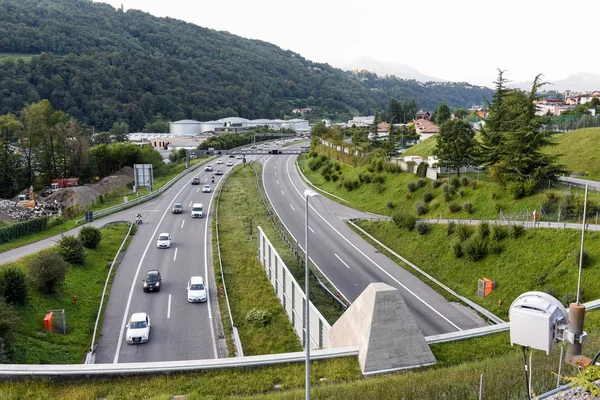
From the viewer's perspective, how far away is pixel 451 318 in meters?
26.1

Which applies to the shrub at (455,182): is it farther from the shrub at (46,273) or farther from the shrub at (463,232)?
the shrub at (46,273)

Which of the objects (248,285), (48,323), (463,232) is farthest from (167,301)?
(463,232)

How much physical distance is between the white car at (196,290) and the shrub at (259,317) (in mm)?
3785

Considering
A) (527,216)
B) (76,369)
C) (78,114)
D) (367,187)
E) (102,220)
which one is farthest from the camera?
(78,114)

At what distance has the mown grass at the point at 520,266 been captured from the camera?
25969 millimetres

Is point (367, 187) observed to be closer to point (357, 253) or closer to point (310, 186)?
point (310, 186)

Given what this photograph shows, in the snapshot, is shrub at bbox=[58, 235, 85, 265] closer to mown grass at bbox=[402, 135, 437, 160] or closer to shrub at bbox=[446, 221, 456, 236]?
shrub at bbox=[446, 221, 456, 236]

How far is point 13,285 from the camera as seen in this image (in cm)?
2438

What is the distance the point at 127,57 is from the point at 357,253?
184 meters

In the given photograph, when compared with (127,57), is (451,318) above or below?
below

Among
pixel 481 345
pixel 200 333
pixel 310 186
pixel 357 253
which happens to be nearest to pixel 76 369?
pixel 200 333

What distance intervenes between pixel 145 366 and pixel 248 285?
15094mm

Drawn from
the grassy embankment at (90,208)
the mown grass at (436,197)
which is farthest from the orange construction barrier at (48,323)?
the mown grass at (436,197)

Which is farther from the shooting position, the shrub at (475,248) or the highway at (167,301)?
the shrub at (475,248)
